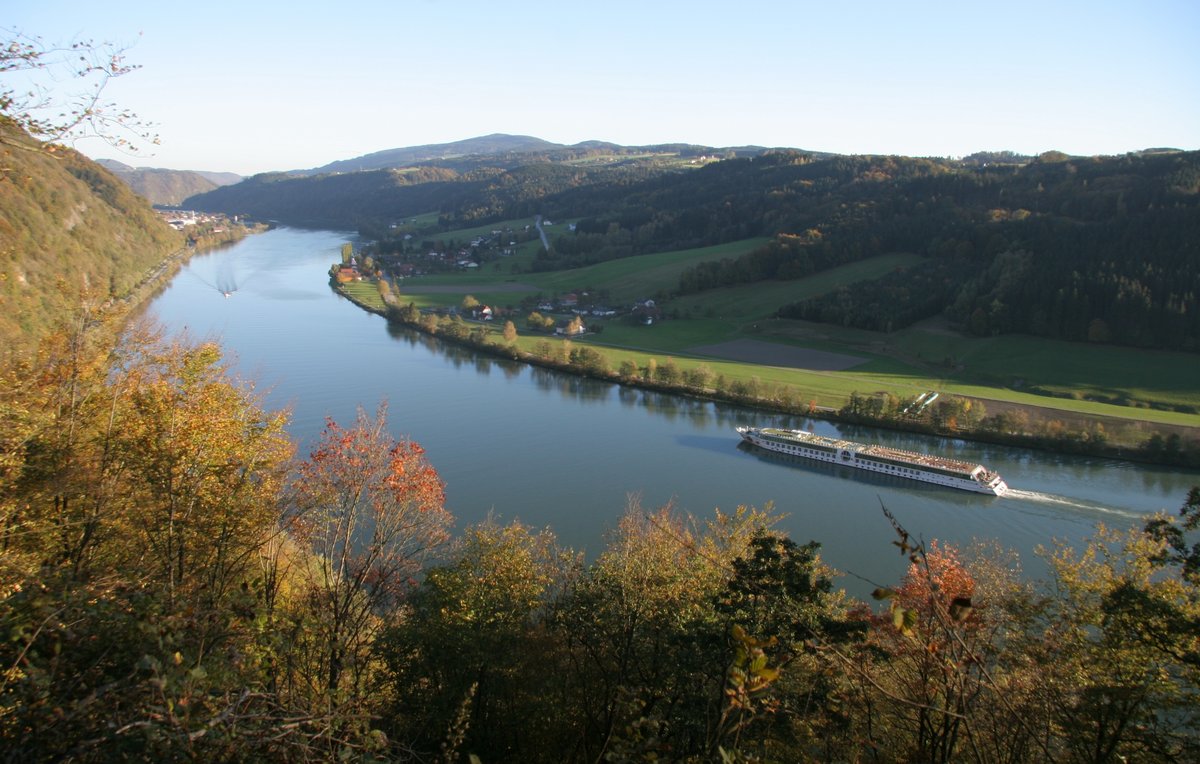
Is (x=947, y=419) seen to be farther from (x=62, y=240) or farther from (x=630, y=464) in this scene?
(x=62, y=240)

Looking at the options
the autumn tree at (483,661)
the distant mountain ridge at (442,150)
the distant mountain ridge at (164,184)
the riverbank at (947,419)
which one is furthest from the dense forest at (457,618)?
the distant mountain ridge at (442,150)

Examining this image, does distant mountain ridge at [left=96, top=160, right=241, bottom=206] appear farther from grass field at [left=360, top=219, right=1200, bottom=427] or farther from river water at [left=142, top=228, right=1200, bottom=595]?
river water at [left=142, top=228, right=1200, bottom=595]

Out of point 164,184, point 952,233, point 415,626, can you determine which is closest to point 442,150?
point 164,184

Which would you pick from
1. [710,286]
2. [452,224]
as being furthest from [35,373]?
[452,224]

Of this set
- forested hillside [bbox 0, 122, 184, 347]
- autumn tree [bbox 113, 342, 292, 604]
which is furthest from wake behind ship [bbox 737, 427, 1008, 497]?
autumn tree [bbox 113, 342, 292, 604]

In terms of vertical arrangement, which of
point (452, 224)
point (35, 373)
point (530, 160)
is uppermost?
point (530, 160)


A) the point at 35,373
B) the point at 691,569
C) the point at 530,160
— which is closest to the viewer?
the point at 35,373

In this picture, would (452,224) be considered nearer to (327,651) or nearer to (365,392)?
(365,392)
